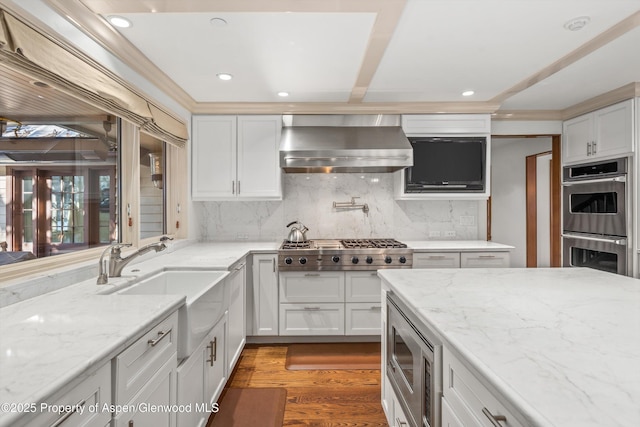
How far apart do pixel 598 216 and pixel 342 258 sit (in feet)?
8.44

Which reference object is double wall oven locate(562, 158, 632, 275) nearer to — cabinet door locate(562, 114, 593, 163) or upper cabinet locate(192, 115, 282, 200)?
cabinet door locate(562, 114, 593, 163)

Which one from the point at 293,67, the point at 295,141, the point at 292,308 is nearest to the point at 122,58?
the point at 293,67

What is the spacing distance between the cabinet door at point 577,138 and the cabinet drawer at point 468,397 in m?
3.40

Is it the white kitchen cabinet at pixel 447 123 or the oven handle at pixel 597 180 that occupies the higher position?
the white kitchen cabinet at pixel 447 123

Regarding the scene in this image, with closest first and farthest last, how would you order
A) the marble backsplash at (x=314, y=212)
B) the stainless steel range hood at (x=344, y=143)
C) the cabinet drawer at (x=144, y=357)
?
1. the cabinet drawer at (x=144, y=357)
2. the stainless steel range hood at (x=344, y=143)
3. the marble backsplash at (x=314, y=212)

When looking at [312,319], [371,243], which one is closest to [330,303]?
[312,319]

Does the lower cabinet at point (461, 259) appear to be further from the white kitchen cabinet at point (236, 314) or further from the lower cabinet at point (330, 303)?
the white kitchen cabinet at point (236, 314)

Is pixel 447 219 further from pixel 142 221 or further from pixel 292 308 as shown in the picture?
pixel 142 221

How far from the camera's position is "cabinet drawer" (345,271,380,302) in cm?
299

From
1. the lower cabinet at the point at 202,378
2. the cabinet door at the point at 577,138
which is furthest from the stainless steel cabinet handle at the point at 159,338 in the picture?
the cabinet door at the point at 577,138

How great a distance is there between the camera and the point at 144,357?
114 cm

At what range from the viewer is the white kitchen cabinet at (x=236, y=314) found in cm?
231

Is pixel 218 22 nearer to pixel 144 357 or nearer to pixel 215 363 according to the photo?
pixel 144 357

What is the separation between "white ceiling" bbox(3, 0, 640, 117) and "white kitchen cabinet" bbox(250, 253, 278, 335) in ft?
5.16
